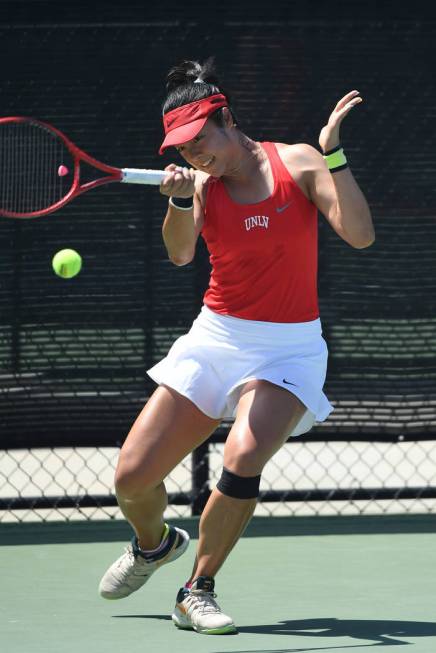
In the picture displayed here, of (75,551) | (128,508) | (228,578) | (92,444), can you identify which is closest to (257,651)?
(128,508)

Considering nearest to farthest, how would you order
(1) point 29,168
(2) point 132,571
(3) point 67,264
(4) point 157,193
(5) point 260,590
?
(2) point 132,571, (5) point 260,590, (3) point 67,264, (1) point 29,168, (4) point 157,193

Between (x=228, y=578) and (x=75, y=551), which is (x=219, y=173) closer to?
(x=228, y=578)

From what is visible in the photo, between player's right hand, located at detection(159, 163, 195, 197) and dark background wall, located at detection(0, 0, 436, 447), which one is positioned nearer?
player's right hand, located at detection(159, 163, 195, 197)

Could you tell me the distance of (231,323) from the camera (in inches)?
169

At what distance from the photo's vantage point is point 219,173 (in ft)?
13.9

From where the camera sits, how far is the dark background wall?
19.2 ft

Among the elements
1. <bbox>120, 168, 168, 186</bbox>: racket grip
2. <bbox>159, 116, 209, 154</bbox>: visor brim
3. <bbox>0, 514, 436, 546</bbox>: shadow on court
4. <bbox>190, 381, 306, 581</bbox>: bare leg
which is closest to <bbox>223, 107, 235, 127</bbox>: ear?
<bbox>159, 116, 209, 154</bbox>: visor brim

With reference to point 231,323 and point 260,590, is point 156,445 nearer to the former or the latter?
point 231,323

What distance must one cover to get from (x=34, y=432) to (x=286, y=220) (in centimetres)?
209

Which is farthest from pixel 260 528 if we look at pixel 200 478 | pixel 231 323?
pixel 231 323

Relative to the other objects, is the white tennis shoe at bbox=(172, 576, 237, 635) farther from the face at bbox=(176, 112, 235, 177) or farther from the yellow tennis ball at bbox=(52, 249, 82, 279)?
the yellow tennis ball at bbox=(52, 249, 82, 279)

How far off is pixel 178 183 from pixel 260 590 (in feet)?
4.54

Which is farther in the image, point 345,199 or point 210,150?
point 210,150

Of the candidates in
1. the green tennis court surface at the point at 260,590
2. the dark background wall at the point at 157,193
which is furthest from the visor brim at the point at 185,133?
the dark background wall at the point at 157,193
